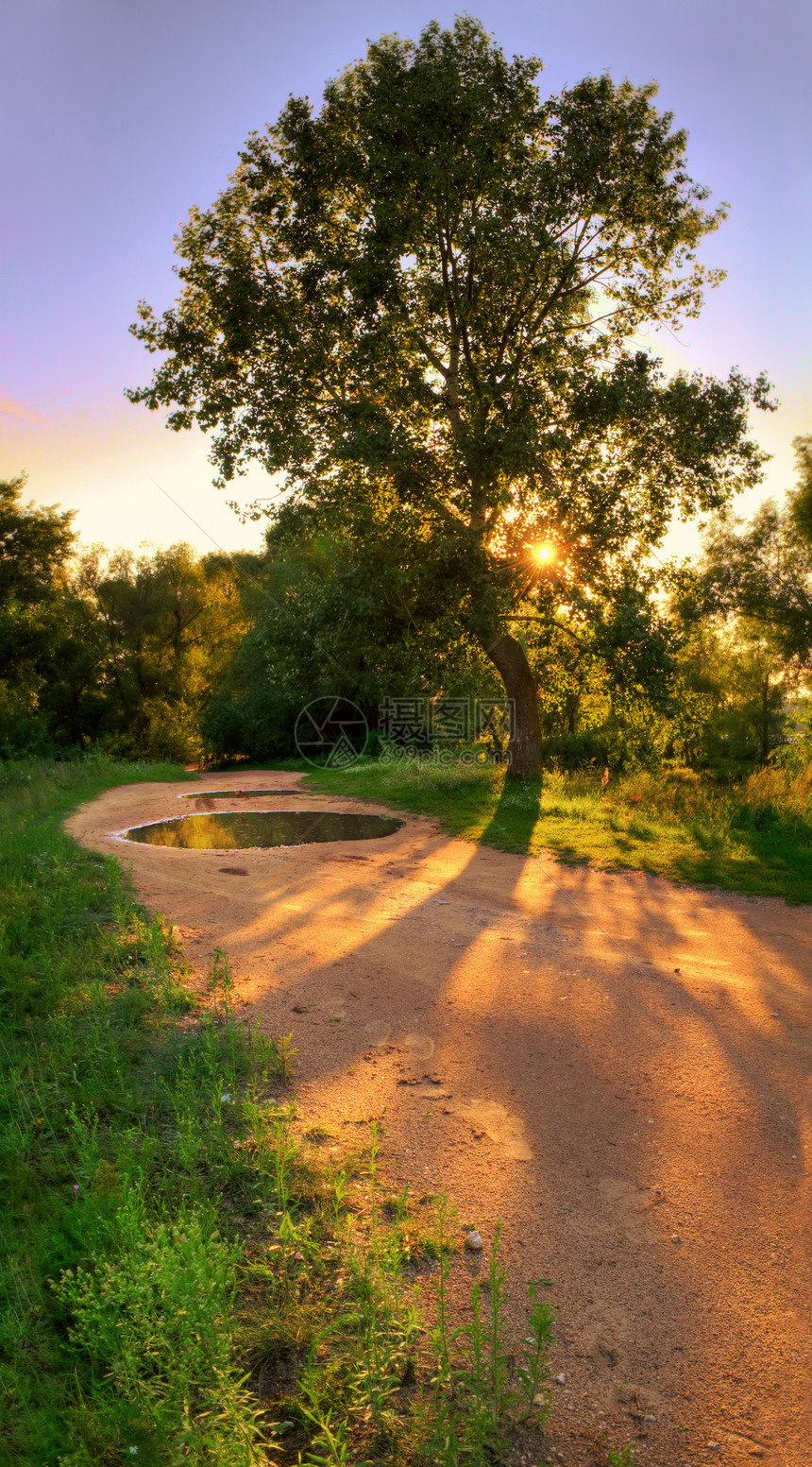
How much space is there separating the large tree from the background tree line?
1085 millimetres

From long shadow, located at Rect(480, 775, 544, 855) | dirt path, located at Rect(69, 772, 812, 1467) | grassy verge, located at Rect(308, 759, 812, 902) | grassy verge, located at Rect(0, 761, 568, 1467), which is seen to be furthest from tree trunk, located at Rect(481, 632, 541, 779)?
grassy verge, located at Rect(0, 761, 568, 1467)

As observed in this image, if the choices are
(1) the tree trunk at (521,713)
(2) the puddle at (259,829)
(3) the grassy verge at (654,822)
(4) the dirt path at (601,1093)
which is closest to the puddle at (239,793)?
(2) the puddle at (259,829)

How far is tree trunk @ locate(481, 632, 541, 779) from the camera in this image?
1717cm

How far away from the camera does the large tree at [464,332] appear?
1427 centimetres

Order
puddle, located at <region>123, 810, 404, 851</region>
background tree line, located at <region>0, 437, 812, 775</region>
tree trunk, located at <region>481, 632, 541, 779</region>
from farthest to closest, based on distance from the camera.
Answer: tree trunk, located at <region>481, 632, 541, 779</region>
background tree line, located at <region>0, 437, 812, 775</region>
puddle, located at <region>123, 810, 404, 851</region>

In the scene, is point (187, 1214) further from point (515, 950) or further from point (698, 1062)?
point (515, 950)

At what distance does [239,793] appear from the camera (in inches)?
766

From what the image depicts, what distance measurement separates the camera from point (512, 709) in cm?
1741

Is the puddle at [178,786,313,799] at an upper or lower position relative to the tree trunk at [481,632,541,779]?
lower

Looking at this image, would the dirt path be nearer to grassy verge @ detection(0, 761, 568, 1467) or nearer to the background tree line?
grassy verge @ detection(0, 761, 568, 1467)

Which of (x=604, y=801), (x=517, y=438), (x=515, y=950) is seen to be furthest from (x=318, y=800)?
(x=515, y=950)

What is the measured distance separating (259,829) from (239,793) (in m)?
5.67

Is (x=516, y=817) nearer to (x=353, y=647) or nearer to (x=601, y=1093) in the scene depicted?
(x=353, y=647)

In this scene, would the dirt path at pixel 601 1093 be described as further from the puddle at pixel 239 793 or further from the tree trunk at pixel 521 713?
the puddle at pixel 239 793
